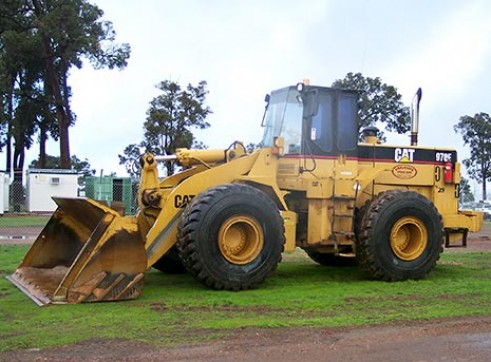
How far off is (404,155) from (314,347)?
5413 mm

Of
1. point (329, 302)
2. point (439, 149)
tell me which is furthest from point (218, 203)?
point (439, 149)

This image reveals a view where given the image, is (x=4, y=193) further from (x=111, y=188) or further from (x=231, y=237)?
(x=231, y=237)

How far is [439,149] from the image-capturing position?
1102 centimetres

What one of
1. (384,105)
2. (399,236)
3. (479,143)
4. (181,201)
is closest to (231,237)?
(181,201)

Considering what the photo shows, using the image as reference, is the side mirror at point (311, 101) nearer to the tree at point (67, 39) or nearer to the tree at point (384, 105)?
the tree at point (384, 105)

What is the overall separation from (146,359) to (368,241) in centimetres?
488

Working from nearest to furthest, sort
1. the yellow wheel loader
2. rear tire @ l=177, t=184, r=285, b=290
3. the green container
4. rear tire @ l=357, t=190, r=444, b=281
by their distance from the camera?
rear tire @ l=177, t=184, r=285, b=290 → the yellow wheel loader → rear tire @ l=357, t=190, r=444, b=281 → the green container

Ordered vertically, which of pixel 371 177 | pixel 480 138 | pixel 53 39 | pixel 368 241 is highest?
pixel 53 39

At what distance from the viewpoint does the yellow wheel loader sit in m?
8.65

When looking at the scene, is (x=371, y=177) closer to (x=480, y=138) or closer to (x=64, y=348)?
(x=64, y=348)

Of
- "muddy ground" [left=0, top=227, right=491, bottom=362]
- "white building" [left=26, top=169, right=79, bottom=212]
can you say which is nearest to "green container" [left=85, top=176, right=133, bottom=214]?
"white building" [left=26, top=169, right=79, bottom=212]

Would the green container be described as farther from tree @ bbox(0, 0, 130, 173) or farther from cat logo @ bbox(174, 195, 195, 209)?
cat logo @ bbox(174, 195, 195, 209)

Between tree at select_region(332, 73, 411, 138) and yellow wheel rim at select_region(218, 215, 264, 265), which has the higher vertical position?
tree at select_region(332, 73, 411, 138)

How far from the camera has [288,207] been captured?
1003 cm
